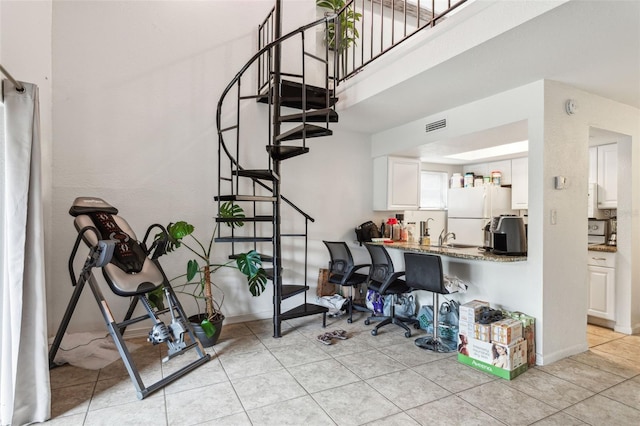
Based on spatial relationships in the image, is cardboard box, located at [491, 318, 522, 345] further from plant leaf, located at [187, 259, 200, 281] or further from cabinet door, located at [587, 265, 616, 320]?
plant leaf, located at [187, 259, 200, 281]

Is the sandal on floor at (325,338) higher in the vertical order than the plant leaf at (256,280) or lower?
lower

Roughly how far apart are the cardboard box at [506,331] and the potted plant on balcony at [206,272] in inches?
82.1

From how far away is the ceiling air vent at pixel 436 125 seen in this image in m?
3.81

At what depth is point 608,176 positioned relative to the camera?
4125 millimetres

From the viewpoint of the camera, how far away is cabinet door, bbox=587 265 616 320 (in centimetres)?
375

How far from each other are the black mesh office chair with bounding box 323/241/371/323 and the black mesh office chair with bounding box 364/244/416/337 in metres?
0.17

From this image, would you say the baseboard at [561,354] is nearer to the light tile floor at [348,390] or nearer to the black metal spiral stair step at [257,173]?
the light tile floor at [348,390]

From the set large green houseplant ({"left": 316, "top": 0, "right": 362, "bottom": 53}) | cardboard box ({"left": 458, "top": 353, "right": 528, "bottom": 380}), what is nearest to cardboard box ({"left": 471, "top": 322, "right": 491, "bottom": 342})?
cardboard box ({"left": 458, "top": 353, "right": 528, "bottom": 380})

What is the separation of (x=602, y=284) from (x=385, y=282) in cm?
249

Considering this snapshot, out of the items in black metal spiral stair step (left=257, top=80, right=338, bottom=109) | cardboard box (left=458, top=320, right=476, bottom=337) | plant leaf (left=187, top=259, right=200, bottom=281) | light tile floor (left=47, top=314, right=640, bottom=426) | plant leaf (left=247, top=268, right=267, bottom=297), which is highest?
black metal spiral stair step (left=257, top=80, right=338, bottom=109)

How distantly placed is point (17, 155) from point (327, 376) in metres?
2.51

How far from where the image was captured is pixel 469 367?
2828 mm

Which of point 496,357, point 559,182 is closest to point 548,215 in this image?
point 559,182

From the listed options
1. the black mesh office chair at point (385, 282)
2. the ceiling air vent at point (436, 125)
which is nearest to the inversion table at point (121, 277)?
the black mesh office chair at point (385, 282)
